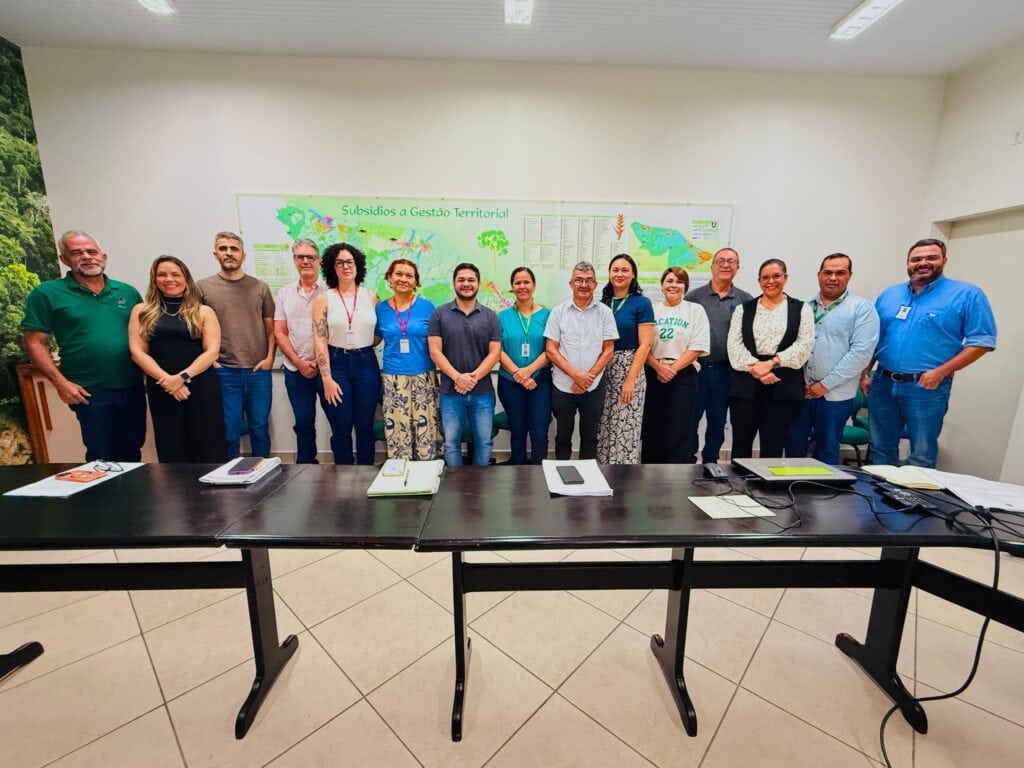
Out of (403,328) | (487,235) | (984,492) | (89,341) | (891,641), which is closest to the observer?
(984,492)

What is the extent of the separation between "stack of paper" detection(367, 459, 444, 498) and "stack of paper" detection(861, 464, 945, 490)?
161 cm

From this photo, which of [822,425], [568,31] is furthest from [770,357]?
[568,31]

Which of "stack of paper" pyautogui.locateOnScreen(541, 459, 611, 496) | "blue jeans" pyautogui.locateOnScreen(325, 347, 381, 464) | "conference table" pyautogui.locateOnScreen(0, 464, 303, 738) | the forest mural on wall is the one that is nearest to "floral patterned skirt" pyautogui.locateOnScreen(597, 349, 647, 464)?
"stack of paper" pyautogui.locateOnScreen(541, 459, 611, 496)

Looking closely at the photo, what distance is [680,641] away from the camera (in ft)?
4.66

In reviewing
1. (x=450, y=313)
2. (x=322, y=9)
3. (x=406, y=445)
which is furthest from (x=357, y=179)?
(x=406, y=445)

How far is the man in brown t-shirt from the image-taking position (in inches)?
109

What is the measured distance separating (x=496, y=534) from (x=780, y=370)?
2.39 m

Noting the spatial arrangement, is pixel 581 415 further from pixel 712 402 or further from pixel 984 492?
pixel 984 492

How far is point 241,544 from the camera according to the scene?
1086 mm

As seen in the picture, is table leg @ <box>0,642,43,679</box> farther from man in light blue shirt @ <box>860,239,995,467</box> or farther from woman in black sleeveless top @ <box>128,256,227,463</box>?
man in light blue shirt @ <box>860,239,995,467</box>

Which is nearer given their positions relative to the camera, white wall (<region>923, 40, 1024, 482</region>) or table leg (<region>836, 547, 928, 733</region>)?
table leg (<region>836, 547, 928, 733</region>)

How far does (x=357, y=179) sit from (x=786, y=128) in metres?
3.43

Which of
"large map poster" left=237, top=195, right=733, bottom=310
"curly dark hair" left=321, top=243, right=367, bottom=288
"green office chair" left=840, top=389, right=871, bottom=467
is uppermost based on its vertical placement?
"large map poster" left=237, top=195, right=733, bottom=310

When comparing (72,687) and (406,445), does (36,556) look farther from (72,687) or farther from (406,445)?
(406,445)
